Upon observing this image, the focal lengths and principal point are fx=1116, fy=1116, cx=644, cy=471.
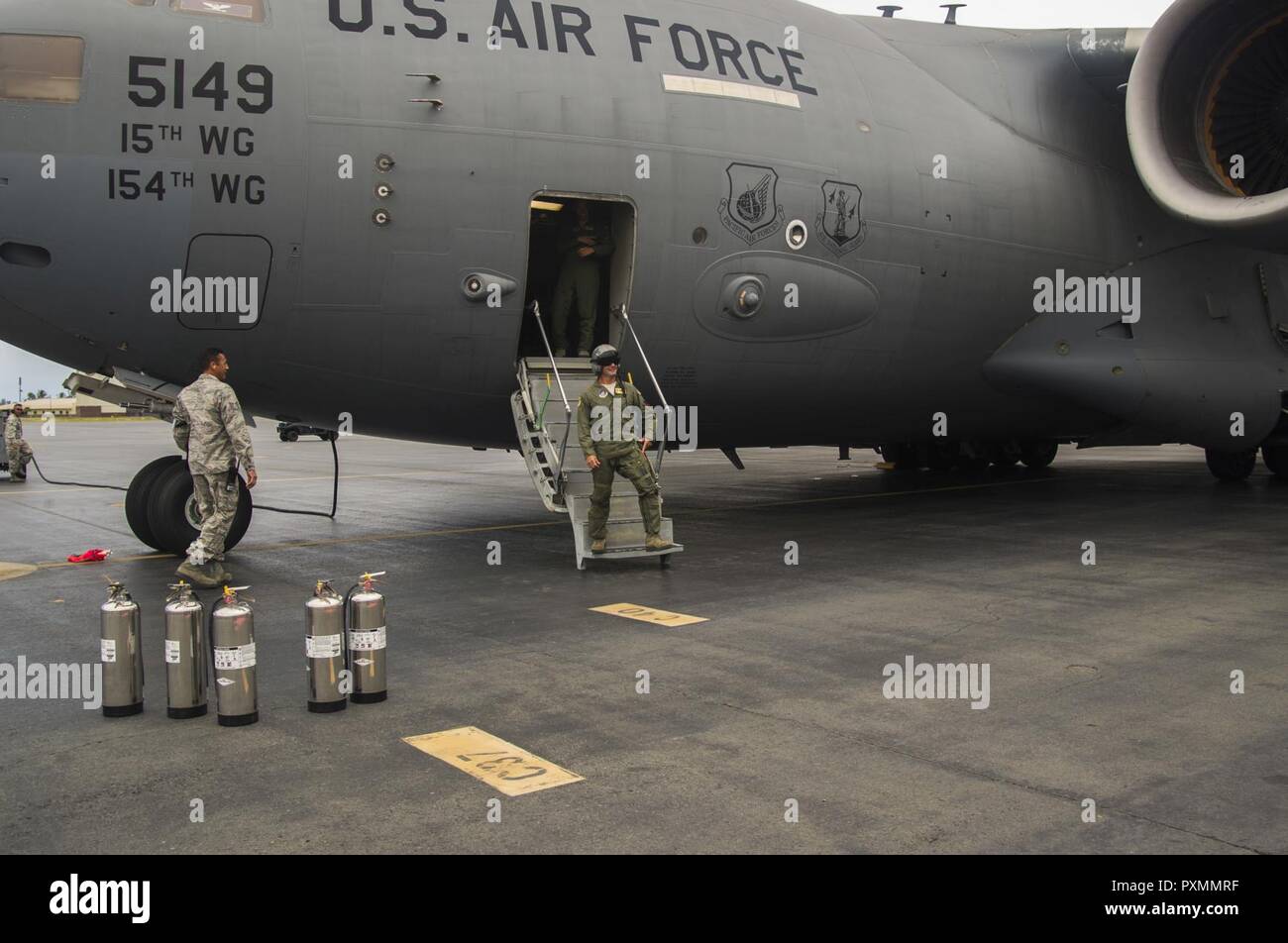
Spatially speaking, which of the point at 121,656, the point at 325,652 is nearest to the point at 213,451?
the point at 121,656

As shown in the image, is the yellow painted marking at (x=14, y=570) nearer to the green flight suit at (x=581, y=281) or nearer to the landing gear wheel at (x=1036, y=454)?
the green flight suit at (x=581, y=281)

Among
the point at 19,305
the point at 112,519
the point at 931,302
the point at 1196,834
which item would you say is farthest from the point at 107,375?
the point at 1196,834

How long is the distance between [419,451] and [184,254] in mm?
26241

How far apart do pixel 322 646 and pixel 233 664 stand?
0.43 m

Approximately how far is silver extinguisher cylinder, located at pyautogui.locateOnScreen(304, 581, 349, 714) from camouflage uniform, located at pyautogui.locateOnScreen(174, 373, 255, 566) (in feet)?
13.1

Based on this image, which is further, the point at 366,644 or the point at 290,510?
the point at 290,510

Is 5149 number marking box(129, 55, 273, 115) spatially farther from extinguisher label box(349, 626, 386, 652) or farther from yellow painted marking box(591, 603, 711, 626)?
extinguisher label box(349, 626, 386, 652)

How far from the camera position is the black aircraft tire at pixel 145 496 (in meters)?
10.7

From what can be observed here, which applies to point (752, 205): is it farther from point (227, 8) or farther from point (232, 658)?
point (232, 658)

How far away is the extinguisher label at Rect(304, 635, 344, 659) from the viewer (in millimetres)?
5660

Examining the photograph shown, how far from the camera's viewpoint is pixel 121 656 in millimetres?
5648

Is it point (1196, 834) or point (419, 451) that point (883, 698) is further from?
point (419, 451)

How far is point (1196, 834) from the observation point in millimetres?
4082

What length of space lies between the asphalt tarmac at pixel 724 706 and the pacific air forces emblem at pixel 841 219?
10.4 feet
